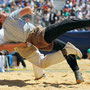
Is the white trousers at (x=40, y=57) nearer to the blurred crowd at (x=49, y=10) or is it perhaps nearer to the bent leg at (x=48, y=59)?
the bent leg at (x=48, y=59)

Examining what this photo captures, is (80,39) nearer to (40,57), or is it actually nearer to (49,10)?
(49,10)

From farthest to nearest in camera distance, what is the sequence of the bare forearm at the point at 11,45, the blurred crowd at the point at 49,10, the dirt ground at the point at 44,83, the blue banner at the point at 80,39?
the blurred crowd at the point at 49,10 → the blue banner at the point at 80,39 → the bare forearm at the point at 11,45 → the dirt ground at the point at 44,83

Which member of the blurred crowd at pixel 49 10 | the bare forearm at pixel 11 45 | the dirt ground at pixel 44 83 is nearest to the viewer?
the dirt ground at pixel 44 83

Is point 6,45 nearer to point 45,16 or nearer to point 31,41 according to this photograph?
point 31,41

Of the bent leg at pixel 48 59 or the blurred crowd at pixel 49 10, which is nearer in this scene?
the bent leg at pixel 48 59

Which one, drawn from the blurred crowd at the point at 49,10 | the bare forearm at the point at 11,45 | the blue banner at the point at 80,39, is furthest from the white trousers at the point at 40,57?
the blurred crowd at the point at 49,10

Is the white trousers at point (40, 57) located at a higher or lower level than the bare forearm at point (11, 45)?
lower

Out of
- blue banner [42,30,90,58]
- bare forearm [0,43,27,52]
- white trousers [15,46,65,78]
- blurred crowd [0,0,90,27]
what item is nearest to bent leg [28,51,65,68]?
white trousers [15,46,65,78]

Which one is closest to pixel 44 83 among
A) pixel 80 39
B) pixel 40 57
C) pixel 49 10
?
pixel 40 57

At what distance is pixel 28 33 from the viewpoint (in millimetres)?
4590

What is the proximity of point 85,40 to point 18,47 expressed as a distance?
7.14 meters

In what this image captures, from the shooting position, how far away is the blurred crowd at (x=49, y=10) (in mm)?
15453

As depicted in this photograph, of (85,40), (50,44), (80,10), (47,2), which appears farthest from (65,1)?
(50,44)

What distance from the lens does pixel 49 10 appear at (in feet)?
55.2
